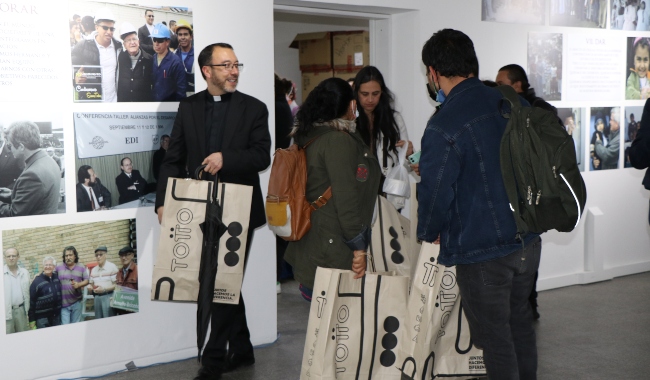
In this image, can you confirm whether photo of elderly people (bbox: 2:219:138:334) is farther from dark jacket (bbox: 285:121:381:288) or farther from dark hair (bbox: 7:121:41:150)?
dark jacket (bbox: 285:121:381:288)

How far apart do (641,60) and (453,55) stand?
4683 mm

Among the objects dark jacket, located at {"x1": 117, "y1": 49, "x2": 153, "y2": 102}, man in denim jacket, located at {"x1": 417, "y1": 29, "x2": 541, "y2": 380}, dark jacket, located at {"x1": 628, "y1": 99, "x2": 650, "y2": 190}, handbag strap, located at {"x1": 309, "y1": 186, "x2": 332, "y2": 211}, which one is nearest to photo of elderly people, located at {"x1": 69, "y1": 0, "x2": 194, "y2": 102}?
dark jacket, located at {"x1": 117, "y1": 49, "x2": 153, "y2": 102}

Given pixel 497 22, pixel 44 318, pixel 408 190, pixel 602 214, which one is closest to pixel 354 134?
pixel 408 190

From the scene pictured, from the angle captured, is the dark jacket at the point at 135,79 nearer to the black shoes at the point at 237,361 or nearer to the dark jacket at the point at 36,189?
the dark jacket at the point at 36,189

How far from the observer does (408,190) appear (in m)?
4.31

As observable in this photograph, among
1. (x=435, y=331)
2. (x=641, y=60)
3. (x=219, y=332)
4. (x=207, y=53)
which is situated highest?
(x=641, y=60)

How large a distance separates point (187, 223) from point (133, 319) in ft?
2.78

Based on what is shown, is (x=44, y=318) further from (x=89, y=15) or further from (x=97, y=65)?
(x=89, y=15)

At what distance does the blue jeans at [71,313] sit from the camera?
13.1ft

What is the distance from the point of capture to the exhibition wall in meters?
3.82

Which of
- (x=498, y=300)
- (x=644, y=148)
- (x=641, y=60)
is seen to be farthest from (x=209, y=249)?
(x=641, y=60)

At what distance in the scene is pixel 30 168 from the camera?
3828 mm

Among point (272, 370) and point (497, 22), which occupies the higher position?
point (497, 22)

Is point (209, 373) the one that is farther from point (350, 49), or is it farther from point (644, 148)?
point (350, 49)
